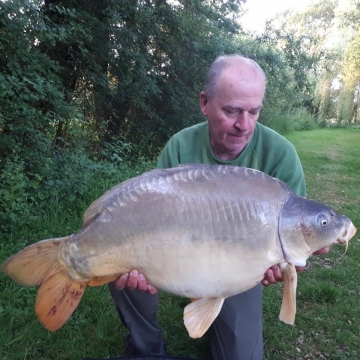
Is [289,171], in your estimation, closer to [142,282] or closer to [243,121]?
[243,121]

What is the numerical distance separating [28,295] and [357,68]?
1509 cm

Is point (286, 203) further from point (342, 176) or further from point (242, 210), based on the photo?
point (342, 176)

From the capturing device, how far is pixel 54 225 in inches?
117

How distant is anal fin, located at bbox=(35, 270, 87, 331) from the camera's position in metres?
1.19

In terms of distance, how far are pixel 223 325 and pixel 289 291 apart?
508mm

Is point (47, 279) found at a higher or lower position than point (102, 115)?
higher

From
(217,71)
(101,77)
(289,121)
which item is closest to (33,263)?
(217,71)

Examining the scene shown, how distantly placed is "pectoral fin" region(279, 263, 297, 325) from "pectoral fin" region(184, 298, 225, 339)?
187 mm

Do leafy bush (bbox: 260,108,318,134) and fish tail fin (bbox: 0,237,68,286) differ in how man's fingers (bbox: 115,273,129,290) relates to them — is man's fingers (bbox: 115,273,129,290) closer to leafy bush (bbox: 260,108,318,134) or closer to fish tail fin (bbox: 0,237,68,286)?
fish tail fin (bbox: 0,237,68,286)

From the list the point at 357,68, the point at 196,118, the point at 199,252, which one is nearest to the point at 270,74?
the point at 196,118

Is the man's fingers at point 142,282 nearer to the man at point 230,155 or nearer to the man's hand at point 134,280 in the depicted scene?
the man's hand at point 134,280

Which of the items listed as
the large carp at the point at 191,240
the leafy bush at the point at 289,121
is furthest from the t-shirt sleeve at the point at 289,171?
the leafy bush at the point at 289,121

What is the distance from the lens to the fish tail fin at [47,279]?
1164 mm

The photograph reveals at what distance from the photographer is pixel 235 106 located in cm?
149
